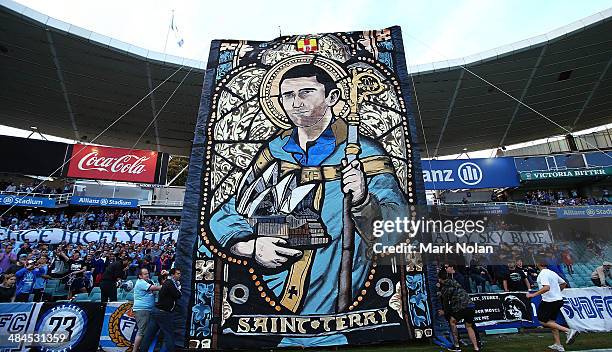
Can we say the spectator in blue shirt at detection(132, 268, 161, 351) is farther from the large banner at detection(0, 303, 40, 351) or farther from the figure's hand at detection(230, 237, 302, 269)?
the large banner at detection(0, 303, 40, 351)

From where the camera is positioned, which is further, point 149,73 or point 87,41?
point 149,73

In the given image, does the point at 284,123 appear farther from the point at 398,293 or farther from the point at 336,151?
the point at 398,293

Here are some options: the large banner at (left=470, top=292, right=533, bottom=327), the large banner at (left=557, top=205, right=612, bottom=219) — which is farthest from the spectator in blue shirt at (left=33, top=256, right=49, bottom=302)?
the large banner at (left=557, top=205, right=612, bottom=219)

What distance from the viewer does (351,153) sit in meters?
7.32

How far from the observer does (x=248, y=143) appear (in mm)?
7453

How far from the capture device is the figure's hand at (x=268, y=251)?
21.1 ft

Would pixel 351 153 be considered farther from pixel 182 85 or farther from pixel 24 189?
pixel 24 189

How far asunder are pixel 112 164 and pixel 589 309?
20.5 meters

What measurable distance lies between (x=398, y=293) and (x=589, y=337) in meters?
3.75

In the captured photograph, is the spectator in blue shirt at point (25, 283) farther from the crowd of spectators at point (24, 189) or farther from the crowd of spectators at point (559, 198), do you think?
the crowd of spectators at point (559, 198)

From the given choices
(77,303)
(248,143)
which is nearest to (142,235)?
(77,303)

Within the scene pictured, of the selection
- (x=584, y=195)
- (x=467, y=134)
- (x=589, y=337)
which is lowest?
(x=589, y=337)

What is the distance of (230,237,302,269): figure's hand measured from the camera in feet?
→ 21.1

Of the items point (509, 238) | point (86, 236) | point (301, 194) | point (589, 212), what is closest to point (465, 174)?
point (509, 238)
